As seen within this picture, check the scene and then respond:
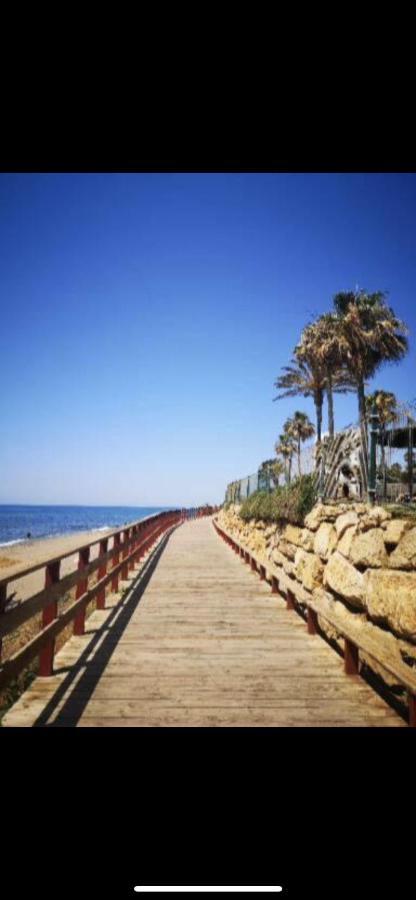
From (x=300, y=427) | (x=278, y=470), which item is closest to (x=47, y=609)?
(x=278, y=470)

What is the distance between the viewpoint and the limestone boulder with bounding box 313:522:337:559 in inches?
237

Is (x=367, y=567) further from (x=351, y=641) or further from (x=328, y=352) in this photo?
(x=328, y=352)

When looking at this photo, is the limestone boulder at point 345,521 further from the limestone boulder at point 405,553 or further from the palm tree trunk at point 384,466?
the limestone boulder at point 405,553

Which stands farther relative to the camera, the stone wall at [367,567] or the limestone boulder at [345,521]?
the limestone boulder at [345,521]

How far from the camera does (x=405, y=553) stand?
4.28 meters

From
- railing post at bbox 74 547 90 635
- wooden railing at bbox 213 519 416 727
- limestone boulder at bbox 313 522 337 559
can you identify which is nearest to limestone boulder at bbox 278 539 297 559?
wooden railing at bbox 213 519 416 727

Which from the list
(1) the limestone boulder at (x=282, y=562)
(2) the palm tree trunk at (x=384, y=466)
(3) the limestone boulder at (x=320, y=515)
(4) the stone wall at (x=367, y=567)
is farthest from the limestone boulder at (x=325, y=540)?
(1) the limestone boulder at (x=282, y=562)

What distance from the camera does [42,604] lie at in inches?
144

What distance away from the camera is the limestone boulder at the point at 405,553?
13.8 feet

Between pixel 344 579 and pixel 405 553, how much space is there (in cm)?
114

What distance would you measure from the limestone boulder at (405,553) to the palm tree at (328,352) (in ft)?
66.2

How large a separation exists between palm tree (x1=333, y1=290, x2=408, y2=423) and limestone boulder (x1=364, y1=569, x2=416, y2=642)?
19506 millimetres
